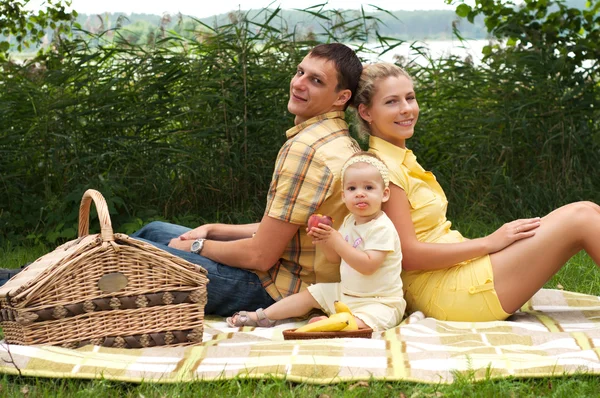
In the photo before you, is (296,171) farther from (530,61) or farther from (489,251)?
(530,61)

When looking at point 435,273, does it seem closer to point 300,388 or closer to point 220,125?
point 300,388

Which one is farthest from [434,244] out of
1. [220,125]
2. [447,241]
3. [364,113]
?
[220,125]

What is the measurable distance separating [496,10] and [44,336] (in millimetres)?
5285

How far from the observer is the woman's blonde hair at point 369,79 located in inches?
156

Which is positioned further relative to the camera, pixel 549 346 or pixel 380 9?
pixel 380 9

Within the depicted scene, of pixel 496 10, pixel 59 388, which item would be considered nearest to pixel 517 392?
pixel 59 388

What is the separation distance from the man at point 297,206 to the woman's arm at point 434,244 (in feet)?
0.87

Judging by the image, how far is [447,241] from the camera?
3.97m

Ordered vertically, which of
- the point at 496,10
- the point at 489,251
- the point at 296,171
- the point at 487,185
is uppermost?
the point at 496,10


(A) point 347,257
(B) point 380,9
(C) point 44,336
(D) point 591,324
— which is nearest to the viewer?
(C) point 44,336

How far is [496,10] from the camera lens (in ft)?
24.5

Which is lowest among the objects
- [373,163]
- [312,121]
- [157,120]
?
[157,120]

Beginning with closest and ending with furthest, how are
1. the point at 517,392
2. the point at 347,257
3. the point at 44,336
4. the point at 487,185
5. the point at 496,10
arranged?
the point at 517,392 → the point at 44,336 → the point at 347,257 → the point at 487,185 → the point at 496,10

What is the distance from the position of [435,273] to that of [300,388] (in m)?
1.21
